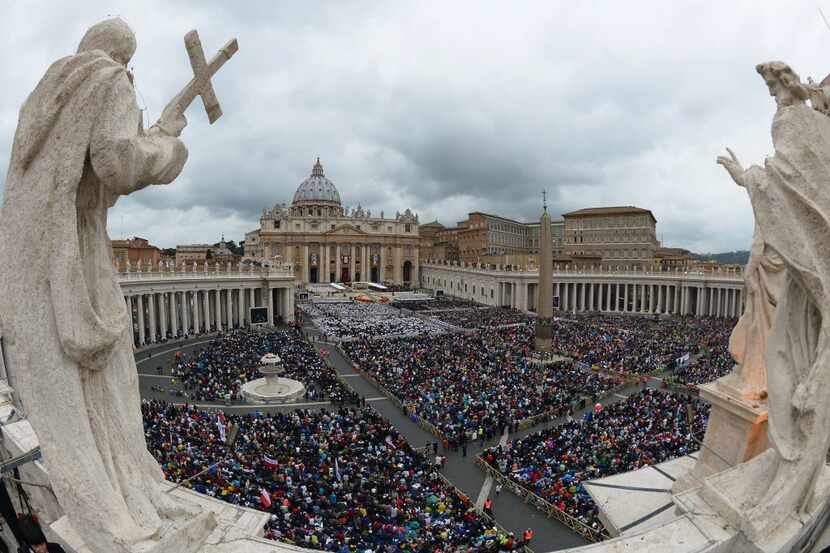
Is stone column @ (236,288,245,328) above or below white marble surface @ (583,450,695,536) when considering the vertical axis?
below

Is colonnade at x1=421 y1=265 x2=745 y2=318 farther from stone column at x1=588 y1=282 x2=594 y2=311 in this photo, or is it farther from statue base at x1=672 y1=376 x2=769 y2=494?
statue base at x1=672 y1=376 x2=769 y2=494

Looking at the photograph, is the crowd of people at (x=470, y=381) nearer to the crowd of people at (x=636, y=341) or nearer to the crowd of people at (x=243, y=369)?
the crowd of people at (x=243, y=369)

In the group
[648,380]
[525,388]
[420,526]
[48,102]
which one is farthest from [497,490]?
[648,380]

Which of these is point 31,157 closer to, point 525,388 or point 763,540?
point 763,540

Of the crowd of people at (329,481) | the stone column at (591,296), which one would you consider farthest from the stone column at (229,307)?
the stone column at (591,296)

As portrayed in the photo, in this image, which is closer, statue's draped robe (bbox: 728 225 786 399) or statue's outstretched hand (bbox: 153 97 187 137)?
statue's outstretched hand (bbox: 153 97 187 137)

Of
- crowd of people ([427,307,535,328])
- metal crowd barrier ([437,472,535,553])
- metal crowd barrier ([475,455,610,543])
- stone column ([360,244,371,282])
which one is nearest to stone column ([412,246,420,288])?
stone column ([360,244,371,282])

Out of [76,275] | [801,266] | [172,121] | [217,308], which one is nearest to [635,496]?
[801,266]
